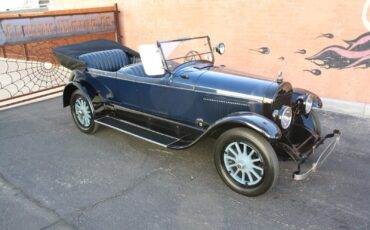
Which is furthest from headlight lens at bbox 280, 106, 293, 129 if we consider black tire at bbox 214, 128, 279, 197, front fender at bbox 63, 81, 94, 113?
front fender at bbox 63, 81, 94, 113

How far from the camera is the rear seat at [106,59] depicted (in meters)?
5.31

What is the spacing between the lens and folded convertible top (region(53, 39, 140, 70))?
209 inches

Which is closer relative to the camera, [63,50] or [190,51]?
[190,51]

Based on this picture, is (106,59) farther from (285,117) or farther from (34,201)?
(285,117)

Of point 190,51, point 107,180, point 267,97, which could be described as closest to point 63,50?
point 190,51

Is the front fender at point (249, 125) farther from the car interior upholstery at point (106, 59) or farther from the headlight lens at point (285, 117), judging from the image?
the car interior upholstery at point (106, 59)

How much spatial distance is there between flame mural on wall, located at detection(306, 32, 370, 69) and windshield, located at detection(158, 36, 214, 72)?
2.54m

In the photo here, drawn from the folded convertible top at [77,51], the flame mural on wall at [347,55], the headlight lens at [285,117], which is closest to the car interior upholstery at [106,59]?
the folded convertible top at [77,51]

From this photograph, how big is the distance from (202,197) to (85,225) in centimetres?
122

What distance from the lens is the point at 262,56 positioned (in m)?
6.87

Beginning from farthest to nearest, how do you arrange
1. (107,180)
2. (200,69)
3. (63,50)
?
(63,50), (200,69), (107,180)

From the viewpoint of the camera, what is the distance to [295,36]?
6.32m

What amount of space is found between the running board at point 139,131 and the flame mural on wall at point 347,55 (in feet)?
11.6

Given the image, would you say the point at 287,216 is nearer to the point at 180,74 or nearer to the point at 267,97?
the point at 267,97
